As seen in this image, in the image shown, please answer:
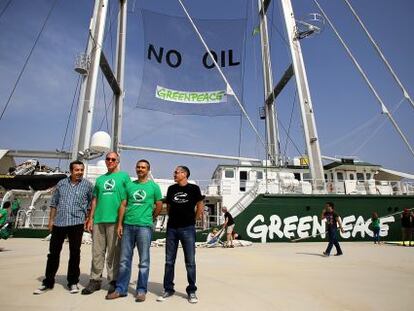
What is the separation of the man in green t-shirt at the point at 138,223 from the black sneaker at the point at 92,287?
14.0 inches

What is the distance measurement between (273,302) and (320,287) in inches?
44.7

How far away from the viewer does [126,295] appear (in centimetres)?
350

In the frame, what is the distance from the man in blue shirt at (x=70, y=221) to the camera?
370cm

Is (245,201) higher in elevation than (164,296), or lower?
higher

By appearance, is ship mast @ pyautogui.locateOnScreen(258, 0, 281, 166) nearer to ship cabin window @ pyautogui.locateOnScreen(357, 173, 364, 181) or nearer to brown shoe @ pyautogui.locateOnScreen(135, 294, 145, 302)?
ship cabin window @ pyautogui.locateOnScreen(357, 173, 364, 181)

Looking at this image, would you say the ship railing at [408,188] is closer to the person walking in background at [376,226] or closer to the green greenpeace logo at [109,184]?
the person walking in background at [376,226]

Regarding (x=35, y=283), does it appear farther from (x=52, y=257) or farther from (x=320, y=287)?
(x=320, y=287)

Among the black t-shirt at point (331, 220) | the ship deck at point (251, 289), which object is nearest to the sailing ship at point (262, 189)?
the black t-shirt at point (331, 220)

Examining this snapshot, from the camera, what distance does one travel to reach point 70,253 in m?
3.85

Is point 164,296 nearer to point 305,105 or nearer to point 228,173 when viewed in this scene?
point 305,105

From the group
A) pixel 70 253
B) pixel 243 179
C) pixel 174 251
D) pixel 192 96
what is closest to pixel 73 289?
pixel 70 253

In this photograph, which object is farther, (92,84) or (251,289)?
(92,84)

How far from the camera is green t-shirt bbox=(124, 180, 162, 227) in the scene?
3663 millimetres

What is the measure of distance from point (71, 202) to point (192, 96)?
13861 millimetres
